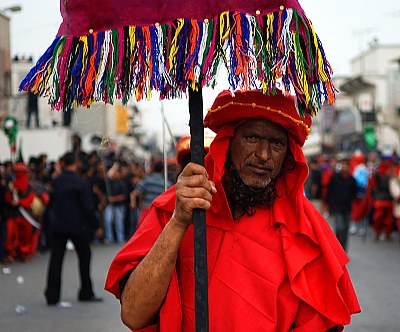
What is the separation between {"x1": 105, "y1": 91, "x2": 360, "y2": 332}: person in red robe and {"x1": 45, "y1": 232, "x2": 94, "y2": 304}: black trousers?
6.63 meters

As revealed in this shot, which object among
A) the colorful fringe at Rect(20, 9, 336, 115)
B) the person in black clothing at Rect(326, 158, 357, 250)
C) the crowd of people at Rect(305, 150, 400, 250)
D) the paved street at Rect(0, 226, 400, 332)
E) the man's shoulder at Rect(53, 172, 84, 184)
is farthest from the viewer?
the crowd of people at Rect(305, 150, 400, 250)

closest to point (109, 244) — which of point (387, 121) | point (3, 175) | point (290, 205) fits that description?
point (3, 175)

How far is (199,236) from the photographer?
9.48ft

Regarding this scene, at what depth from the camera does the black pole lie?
2.88 m

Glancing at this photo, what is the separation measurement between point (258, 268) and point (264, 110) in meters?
0.63

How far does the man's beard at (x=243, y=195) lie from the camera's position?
127 inches

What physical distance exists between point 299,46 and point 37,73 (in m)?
0.94

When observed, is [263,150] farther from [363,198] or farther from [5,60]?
[363,198]

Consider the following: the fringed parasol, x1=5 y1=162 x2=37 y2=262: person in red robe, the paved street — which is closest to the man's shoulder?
the paved street

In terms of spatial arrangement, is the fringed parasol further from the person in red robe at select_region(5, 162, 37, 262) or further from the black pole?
the person in red robe at select_region(5, 162, 37, 262)

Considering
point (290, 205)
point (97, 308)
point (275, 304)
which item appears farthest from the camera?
point (97, 308)

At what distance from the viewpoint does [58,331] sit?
26.6 feet

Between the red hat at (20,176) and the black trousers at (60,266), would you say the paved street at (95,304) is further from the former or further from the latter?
the red hat at (20,176)

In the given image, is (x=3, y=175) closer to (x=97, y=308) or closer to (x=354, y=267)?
(x=97, y=308)
